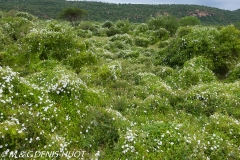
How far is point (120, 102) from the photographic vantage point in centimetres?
875

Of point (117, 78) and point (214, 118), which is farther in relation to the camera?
point (117, 78)

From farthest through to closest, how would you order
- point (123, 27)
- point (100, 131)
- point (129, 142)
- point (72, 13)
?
point (72, 13)
point (123, 27)
point (100, 131)
point (129, 142)

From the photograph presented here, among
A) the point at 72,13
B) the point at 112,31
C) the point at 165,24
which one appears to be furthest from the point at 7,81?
the point at 72,13

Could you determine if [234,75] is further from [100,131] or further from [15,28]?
[15,28]

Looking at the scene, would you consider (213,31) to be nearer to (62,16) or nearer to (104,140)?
(104,140)

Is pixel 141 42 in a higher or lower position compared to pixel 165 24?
lower

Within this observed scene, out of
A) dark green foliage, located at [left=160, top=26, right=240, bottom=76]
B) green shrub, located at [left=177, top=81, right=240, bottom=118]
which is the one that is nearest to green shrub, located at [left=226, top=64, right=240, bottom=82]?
dark green foliage, located at [left=160, top=26, right=240, bottom=76]

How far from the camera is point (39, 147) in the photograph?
577 centimetres

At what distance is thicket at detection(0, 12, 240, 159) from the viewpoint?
593 centimetres

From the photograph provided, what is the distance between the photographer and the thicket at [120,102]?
5.93 meters

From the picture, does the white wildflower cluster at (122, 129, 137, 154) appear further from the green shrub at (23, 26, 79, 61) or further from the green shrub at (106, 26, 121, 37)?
the green shrub at (106, 26, 121, 37)

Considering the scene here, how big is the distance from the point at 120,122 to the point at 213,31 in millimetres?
11285

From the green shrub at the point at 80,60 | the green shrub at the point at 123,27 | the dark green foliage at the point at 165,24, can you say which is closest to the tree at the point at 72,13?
the green shrub at the point at 123,27

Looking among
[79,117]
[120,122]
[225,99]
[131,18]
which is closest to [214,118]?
[225,99]
